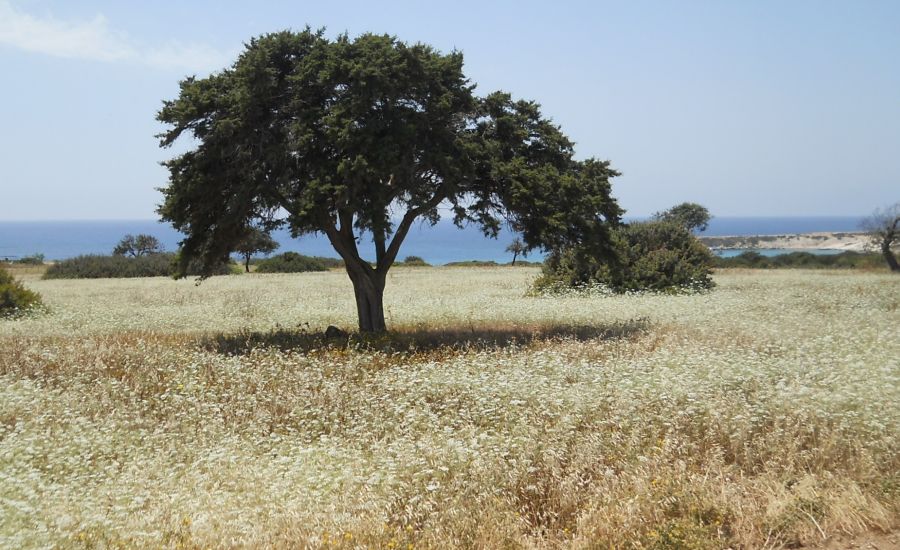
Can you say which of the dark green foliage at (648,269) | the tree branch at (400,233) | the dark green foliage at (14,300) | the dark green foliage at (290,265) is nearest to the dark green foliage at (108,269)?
the dark green foliage at (290,265)

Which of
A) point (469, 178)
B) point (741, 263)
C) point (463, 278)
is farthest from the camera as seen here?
point (741, 263)

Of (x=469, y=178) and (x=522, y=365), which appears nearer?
(x=522, y=365)

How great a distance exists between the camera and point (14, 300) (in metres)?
23.4

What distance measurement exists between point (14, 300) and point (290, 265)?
36257mm

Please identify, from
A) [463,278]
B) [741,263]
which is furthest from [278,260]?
[741,263]

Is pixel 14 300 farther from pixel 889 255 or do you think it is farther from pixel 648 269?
pixel 889 255

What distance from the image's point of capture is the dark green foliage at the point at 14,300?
22.8 meters

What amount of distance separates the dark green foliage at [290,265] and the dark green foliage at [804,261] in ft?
110

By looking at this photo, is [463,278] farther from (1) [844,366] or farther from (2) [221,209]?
(1) [844,366]

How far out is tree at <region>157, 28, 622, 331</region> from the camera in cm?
1522

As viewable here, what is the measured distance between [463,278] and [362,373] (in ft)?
94.6

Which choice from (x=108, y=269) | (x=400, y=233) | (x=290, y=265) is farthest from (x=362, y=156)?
(x=290, y=265)

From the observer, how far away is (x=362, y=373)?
12.7m

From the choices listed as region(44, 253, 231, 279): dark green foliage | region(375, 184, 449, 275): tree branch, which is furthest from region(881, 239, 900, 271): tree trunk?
region(44, 253, 231, 279): dark green foliage
